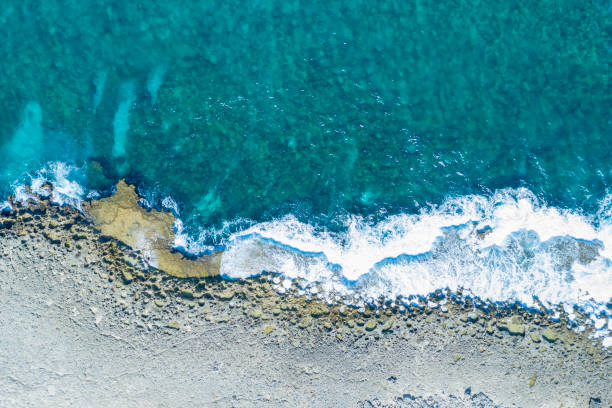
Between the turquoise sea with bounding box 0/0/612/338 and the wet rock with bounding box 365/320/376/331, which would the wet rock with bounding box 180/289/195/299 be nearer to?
the turquoise sea with bounding box 0/0/612/338

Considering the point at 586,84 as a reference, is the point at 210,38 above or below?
above

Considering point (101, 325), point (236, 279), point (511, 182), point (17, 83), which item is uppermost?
point (17, 83)

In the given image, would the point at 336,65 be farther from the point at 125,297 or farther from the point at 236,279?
the point at 125,297

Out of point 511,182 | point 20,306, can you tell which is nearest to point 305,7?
point 511,182

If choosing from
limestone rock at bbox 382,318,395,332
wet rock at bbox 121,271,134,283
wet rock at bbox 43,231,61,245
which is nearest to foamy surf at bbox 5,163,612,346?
limestone rock at bbox 382,318,395,332

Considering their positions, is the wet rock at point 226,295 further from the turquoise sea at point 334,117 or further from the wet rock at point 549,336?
the wet rock at point 549,336

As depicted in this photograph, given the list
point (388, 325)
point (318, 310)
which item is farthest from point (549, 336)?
point (318, 310)
